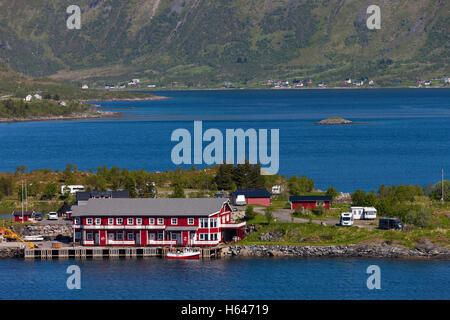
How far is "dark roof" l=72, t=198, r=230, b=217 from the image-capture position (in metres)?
56.9

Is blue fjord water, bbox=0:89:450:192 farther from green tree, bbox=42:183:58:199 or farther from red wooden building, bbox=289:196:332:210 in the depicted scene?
green tree, bbox=42:183:58:199

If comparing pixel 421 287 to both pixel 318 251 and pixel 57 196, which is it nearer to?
pixel 318 251

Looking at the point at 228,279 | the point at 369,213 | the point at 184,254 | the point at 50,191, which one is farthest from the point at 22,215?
the point at 369,213

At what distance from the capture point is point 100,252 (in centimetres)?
5647

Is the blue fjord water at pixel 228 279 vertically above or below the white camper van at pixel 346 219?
below

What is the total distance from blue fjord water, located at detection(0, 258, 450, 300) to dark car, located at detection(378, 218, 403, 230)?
174 inches

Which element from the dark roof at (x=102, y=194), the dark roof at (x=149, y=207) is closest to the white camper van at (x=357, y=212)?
the dark roof at (x=149, y=207)

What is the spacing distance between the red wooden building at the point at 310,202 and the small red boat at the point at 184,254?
1194cm

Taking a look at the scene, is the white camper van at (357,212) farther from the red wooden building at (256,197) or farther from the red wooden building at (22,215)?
the red wooden building at (22,215)

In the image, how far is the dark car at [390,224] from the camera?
57781 millimetres

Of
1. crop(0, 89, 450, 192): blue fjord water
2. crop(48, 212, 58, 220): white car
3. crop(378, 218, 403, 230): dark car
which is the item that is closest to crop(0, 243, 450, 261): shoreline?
crop(378, 218, 403, 230): dark car

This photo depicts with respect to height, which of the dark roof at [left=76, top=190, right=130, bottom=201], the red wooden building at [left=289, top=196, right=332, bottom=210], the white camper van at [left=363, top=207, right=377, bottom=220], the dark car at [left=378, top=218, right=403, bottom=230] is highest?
the dark roof at [left=76, top=190, right=130, bottom=201]

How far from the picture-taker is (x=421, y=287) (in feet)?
156

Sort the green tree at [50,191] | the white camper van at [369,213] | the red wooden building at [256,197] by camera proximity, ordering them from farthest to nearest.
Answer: the green tree at [50,191]
the red wooden building at [256,197]
the white camper van at [369,213]
